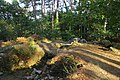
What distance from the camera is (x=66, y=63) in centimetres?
915

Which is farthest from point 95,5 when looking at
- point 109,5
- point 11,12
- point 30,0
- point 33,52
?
A: point 30,0

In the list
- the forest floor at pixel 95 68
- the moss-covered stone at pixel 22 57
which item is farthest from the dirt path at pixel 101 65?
the moss-covered stone at pixel 22 57

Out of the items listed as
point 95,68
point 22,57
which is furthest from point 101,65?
point 22,57

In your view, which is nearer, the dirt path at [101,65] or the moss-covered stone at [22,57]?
the dirt path at [101,65]

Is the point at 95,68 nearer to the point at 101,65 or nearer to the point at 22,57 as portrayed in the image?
the point at 101,65

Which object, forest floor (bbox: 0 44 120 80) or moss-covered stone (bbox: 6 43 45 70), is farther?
moss-covered stone (bbox: 6 43 45 70)

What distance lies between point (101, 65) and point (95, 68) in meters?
0.48

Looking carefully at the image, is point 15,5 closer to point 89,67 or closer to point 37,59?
point 37,59

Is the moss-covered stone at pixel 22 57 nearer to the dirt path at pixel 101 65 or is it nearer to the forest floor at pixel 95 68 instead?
the forest floor at pixel 95 68

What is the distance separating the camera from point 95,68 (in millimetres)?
9164

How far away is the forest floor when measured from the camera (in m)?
8.52

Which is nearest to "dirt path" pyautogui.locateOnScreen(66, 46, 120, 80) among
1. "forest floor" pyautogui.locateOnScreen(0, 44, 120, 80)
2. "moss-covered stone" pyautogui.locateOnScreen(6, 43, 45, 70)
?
"forest floor" pyautogui.locateOnScreen(0, 44, 120, 80)

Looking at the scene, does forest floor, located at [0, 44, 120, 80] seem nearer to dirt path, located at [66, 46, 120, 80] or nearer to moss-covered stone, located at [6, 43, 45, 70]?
dirt path, located at [66, 46, 120, 80]

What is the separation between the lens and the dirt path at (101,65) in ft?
28.2
